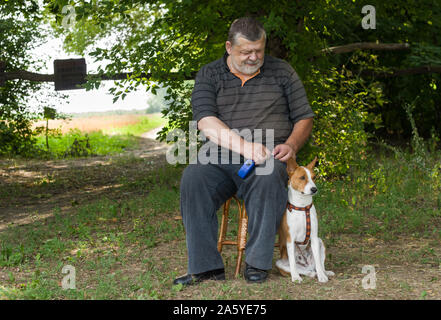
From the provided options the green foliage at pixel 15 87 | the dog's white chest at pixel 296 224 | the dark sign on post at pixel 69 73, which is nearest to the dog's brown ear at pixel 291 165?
the dog's white chest at pixel 296 224

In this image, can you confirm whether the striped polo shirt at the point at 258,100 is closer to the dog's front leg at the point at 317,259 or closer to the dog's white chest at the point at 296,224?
the dog's white chest at the point at 296,224

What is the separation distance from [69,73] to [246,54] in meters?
6.01

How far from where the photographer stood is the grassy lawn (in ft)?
12.4

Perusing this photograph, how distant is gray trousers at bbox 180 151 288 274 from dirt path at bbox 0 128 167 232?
3739 millimetres

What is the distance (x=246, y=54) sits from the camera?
396cm

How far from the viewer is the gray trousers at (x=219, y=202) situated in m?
3.76

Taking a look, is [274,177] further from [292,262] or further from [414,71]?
[414,71]

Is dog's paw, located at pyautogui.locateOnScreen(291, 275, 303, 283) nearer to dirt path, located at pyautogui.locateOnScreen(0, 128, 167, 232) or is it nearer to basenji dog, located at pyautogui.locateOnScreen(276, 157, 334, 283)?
basenji dog, located at pyautogui.locateOnScreen(276, 157, 334, 283)

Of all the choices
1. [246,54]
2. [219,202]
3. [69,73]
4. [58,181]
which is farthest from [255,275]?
[58,181]

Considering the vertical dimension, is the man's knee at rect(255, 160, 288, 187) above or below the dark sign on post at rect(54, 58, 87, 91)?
below

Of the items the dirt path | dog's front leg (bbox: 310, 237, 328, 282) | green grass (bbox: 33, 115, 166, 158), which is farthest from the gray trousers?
green grass (bbox: 33, 115, 166, 158)

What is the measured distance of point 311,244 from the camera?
384 cm

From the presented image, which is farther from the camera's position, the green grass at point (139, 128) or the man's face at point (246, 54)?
the green grass at point (139, 128)

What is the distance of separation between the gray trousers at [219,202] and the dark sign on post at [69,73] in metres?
5.82
